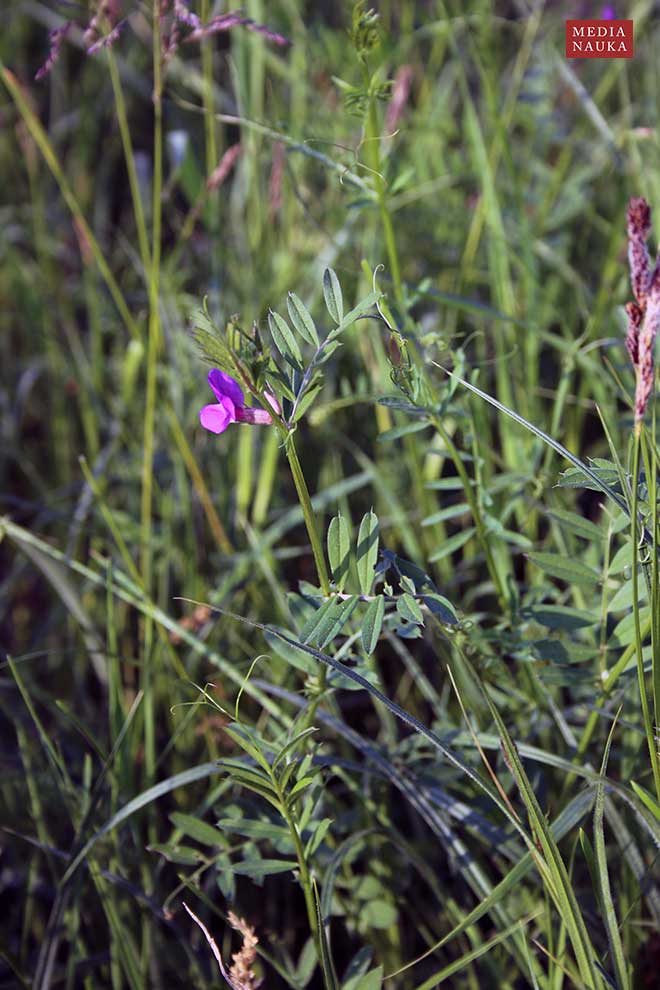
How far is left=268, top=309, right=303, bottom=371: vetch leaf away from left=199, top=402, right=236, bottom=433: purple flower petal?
0.07 metres

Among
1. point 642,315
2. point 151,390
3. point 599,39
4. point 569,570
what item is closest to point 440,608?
point 569,570

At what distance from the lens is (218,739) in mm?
1115

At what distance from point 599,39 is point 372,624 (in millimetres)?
1102

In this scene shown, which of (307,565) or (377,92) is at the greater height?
(377,92)

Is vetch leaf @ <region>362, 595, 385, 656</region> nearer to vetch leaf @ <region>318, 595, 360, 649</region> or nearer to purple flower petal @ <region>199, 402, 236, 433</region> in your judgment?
vetch leaf @ <region>318, 595, 360, 649</region>

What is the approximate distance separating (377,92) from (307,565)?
0.74m

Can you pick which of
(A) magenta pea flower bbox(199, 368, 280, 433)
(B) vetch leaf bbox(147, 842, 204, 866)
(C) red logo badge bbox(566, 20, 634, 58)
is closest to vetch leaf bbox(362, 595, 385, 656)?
(A) magenta pea flower bbox(199, 368, 280, 433)

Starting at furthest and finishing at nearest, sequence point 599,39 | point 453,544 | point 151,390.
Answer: point 599,39 → point 151,390 → point 453,544

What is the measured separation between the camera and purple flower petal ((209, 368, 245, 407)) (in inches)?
27.0

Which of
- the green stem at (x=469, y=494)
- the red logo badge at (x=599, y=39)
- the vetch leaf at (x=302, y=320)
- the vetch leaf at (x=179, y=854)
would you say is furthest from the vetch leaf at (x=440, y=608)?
the red logo badge at (x=599, y=39)

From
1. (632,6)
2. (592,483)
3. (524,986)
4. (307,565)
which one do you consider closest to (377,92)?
(592,483)

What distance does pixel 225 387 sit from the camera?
2.28ft

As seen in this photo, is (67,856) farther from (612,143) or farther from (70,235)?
(70,235)

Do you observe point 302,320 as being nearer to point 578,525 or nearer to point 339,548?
point 339,548
